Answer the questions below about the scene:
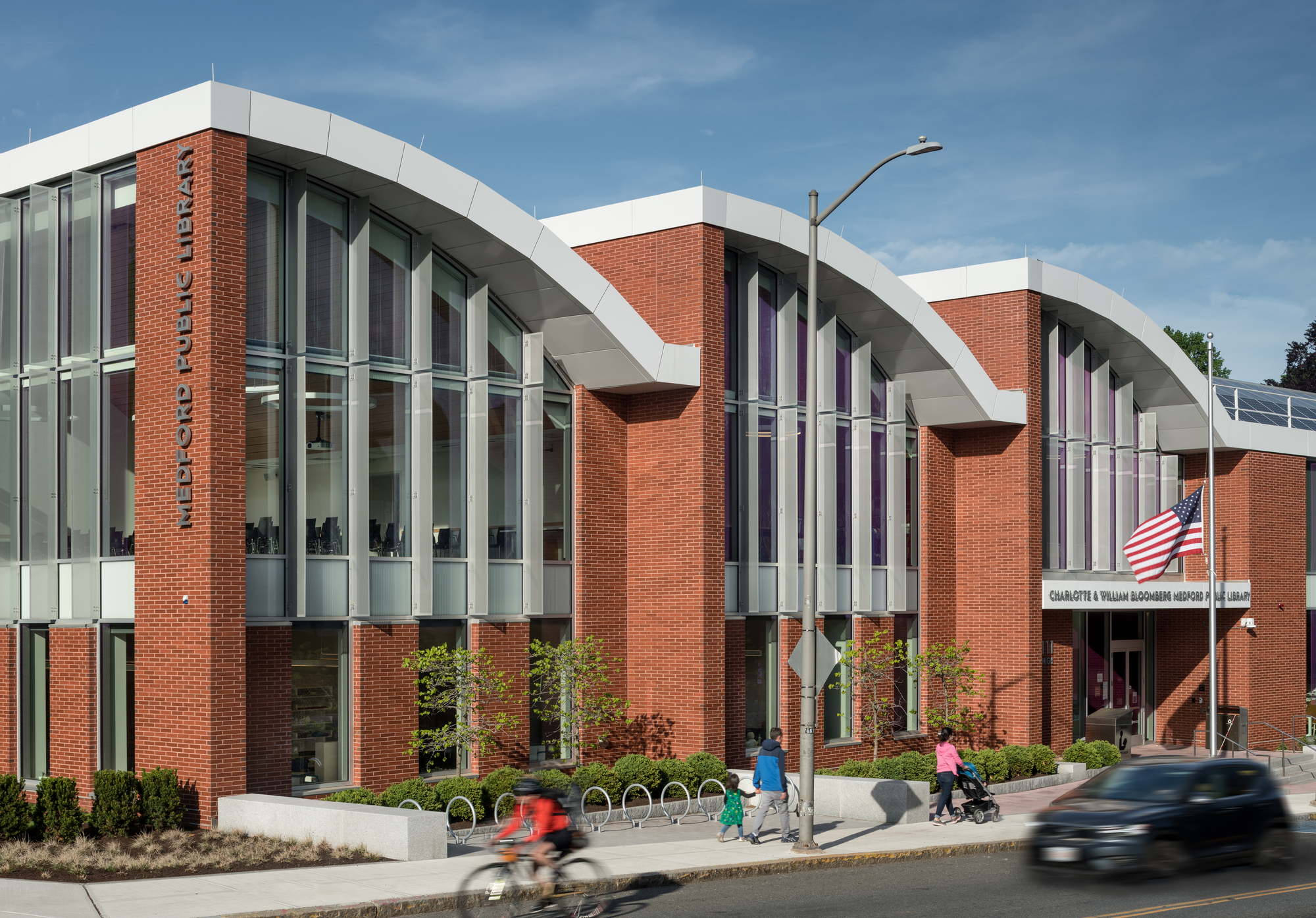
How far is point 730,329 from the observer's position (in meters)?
28.1

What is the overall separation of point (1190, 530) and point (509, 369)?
1710cm

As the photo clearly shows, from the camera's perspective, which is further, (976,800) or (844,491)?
(844,491)

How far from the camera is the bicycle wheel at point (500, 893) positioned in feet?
44.6

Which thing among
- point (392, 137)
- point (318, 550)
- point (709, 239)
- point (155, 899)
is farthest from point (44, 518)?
point (709, 239)

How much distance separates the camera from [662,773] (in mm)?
24625

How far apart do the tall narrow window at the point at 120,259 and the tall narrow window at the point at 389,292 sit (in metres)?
3.82

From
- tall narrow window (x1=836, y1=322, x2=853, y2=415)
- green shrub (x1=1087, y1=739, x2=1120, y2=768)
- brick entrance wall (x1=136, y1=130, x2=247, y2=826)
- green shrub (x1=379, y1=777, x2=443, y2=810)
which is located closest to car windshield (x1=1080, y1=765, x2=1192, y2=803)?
green shrub (x1=379, y1=777, x2=443, y2=810)

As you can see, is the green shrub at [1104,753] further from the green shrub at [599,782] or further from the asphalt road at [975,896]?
the green shrub at [599,782]

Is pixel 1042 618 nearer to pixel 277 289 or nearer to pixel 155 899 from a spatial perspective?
pixel 277 289

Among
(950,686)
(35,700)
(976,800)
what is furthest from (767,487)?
(35,700)

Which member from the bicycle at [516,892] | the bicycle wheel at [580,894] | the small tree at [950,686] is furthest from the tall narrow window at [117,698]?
A: the small tree at [950,686]

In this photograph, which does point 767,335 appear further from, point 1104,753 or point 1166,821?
point 1166,821

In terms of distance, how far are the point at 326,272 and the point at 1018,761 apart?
58.9ft

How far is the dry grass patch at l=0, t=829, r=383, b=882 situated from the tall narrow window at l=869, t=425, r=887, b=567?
16.3 m
